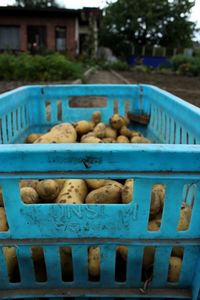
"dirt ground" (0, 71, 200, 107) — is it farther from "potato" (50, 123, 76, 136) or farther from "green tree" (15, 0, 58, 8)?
"green tree" (15, 0, 58, 8)

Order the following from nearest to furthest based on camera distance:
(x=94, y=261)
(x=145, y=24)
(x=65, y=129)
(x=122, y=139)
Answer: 1. (x=94, y=261)
2. (x=65, y=129)
3. (x=122, y=139)
4. (x=145, y=24)

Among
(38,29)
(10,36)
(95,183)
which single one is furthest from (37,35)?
(95,183)

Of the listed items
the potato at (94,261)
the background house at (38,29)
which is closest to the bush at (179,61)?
the background house at (38,29)

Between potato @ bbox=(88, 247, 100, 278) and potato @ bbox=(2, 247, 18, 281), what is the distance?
0.90ft

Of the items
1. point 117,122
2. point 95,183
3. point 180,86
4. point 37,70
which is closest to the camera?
point 95,183

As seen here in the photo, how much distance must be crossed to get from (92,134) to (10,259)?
133 centimetres

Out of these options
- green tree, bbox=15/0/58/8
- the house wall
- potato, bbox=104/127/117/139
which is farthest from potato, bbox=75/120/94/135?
green tree, bbox=15/0/58/8

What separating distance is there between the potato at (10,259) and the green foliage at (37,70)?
29.3 feet

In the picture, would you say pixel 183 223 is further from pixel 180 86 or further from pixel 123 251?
pixel 180 86

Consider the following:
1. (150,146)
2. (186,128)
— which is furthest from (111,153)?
(186,128)

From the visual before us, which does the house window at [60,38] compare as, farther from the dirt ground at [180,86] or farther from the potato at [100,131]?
the potato at [100,131]

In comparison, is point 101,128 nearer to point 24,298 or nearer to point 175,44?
point 24,298

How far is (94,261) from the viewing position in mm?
1185

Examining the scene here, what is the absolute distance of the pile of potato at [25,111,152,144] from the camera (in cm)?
220
